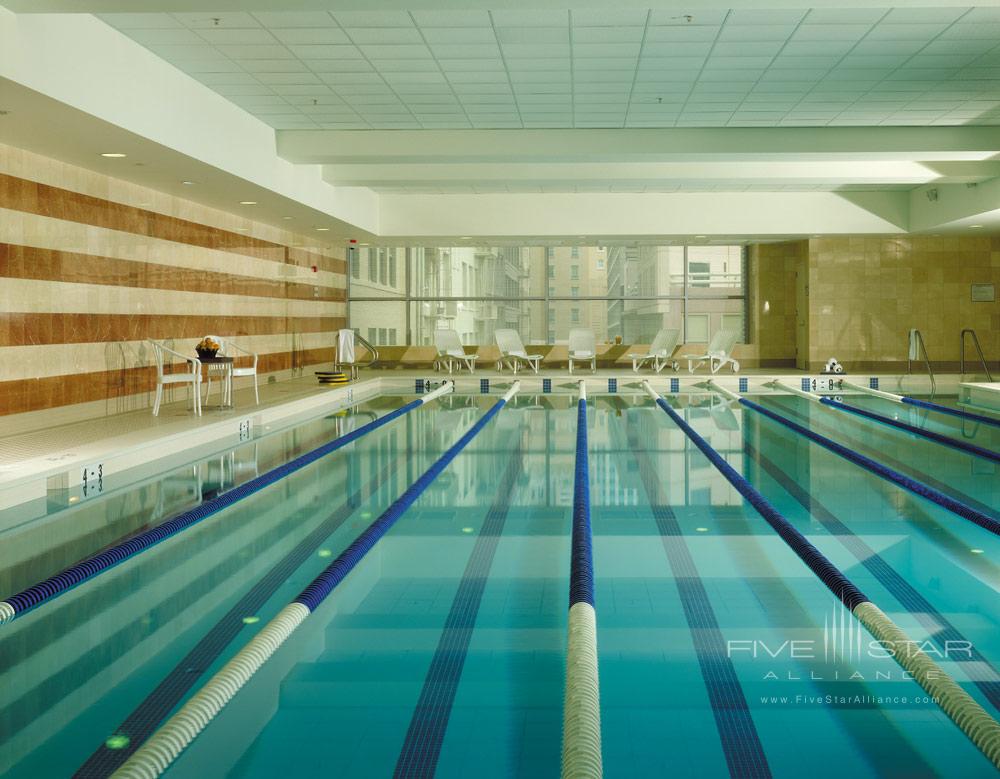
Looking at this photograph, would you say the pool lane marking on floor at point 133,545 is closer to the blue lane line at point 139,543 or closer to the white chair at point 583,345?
the blue lane line at point 139,543

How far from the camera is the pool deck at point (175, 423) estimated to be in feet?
18.5

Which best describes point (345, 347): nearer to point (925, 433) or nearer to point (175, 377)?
point (175, 377)

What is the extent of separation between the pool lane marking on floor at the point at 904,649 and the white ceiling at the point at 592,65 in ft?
11.5

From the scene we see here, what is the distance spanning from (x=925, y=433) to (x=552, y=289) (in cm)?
924

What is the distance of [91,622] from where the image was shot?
336 centimetres

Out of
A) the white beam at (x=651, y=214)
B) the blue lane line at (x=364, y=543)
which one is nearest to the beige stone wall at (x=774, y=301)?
the white beam at (x=651, y=214)

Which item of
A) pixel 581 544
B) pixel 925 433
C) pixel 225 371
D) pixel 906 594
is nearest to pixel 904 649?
pixel 906 594

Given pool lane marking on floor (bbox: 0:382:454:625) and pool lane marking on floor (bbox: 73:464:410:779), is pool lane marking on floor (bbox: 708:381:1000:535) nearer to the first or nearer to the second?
pool lane marking on floor (bbox: 73:464:410:779)

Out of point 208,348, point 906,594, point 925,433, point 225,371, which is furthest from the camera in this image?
point 225,371

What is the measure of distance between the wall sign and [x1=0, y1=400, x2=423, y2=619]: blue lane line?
1192 cm

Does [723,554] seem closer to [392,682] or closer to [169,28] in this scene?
[392,682]

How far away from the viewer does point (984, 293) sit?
14.5 meters

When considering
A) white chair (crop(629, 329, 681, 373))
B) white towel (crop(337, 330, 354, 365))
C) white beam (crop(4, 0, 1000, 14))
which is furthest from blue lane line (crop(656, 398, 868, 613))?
white chair (crop(629, 329, 681, 373))

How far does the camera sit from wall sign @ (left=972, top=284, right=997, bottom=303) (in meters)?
14.5
